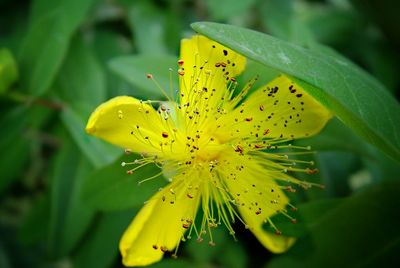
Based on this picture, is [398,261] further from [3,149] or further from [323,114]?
[3,149]

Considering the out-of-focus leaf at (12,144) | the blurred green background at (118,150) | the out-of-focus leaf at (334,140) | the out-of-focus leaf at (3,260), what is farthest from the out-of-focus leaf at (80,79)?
the out-of-focus leaf at (3,260)

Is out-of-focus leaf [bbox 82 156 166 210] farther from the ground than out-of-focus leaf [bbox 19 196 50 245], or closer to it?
farther from the ground

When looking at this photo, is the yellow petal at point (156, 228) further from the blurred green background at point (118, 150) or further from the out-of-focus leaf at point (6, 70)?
the out-of-focus leaf at point (6, 70)

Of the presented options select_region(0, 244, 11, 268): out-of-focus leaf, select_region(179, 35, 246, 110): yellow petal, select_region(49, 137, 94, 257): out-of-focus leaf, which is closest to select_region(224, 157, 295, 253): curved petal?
select_region(179, 35, 246, 110): yellow petal

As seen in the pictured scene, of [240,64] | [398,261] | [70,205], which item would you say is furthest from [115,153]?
[398,261]

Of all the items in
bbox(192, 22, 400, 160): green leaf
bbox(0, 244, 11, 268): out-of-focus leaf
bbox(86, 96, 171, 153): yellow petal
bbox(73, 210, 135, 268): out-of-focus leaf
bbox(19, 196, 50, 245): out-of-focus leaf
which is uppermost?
bbox(192, 22, 400, 160): green leaf

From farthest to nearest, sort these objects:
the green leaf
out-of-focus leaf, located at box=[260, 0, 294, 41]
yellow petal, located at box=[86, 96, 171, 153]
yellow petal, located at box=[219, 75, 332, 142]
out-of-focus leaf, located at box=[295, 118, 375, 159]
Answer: out-of-focus leaf, located at box=[260, 0, 294, 41] → out-of-focus leaf, located at box=[295, 118, 375, 159] → yellow petal, located at box=[219, 75, 332, 142] → yellow petal, located at box=[86, 96, 171, 153] → the green leaf

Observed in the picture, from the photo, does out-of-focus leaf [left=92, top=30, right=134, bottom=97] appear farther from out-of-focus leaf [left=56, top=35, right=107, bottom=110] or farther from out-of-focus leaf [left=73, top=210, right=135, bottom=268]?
out-of-focus leaf [left=73, top=210, right=135, bottom=268]

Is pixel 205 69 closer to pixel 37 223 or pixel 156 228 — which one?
pixel 156 228
